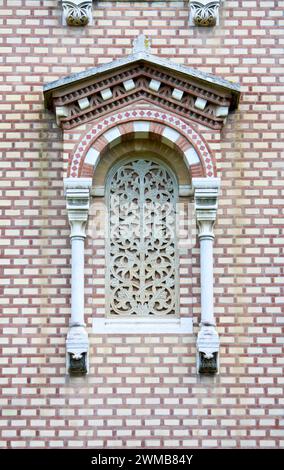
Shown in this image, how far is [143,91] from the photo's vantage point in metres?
17.2

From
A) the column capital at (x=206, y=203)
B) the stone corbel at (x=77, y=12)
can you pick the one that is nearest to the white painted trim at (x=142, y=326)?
the column capital at (x=206, y=203)

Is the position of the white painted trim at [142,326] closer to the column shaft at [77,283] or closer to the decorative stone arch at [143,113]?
the decorative stone arch at [143,113]

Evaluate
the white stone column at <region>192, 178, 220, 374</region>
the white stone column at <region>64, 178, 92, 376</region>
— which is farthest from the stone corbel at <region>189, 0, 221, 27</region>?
the white stone column at <region>64, 178, 92, 376</region>

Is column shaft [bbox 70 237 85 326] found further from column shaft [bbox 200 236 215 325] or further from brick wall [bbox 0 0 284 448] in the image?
column shaft [bbox 200 236 215 325]

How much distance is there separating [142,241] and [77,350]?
174cm

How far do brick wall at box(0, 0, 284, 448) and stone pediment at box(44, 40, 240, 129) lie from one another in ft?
1.30

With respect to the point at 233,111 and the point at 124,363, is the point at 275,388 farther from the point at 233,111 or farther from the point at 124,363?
the point at 233,111

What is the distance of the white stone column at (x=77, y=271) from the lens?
16438 mm

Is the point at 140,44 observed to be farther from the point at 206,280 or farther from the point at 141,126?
the point at 206,280

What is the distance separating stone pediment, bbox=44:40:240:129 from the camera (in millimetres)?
16984

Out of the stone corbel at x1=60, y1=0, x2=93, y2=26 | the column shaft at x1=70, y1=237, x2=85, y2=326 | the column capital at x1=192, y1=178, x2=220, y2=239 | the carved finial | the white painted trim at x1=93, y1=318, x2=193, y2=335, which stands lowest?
the white painted trim at x1=93, y1=318, x2=193, y2=335

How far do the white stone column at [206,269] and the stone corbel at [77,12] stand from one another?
8.88 feet

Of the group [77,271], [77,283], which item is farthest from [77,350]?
[77,271]

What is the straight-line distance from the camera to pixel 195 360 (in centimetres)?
1664
